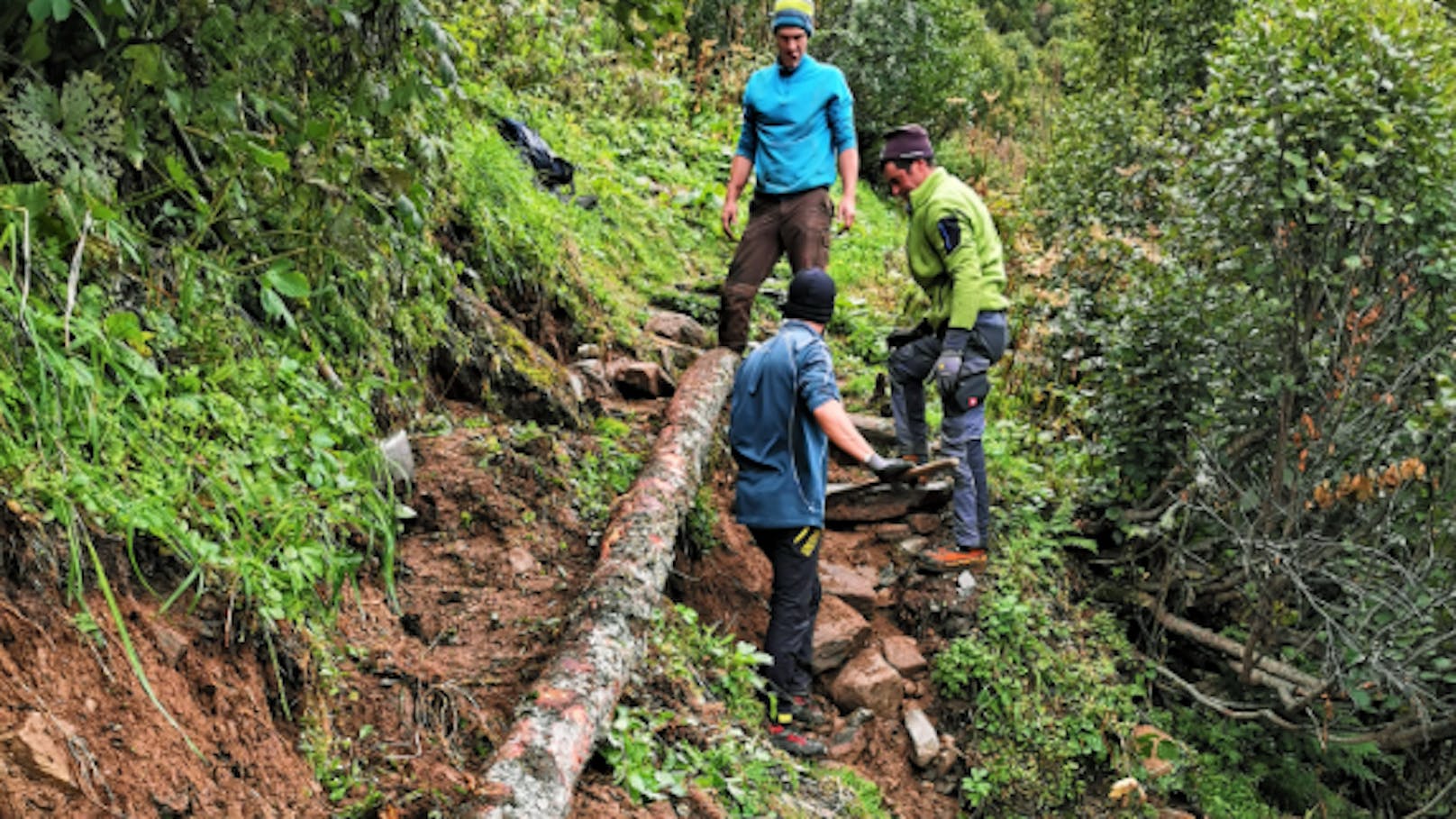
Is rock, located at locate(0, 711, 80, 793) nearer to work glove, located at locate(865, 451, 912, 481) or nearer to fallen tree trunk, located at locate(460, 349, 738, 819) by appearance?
fallen tree trunk, located at locate(460, 349, 738, 819)

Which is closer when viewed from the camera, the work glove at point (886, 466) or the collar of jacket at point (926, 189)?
the work glove at point (886, 466)

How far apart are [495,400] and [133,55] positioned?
105 inches

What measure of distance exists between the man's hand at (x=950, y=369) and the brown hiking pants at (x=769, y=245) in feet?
4.03

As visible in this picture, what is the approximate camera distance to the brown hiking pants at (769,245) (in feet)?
22.1

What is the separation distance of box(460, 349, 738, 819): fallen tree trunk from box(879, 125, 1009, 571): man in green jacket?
1.33m

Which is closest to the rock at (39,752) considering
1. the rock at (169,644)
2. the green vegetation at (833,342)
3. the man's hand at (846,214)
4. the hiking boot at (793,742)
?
the green vegetation at (833,342)

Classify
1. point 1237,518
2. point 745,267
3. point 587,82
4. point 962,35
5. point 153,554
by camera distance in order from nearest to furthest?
point 153,554 < point 1237,518 < point 745,267 < point 587,82 < point 962,35

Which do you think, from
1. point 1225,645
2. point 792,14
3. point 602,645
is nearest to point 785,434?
point 602,645

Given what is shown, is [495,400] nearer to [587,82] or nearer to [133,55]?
[133,55]

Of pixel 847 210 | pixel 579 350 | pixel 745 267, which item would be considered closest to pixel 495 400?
pixel 579 350

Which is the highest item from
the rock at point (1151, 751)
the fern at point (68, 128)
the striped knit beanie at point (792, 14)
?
the striped knit beanie at point (792, 14)

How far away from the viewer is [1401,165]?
18.5ft

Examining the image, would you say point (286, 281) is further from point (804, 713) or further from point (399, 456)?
point (804, 713)

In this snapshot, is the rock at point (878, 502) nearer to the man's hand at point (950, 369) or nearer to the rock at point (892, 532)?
the rock at point (892, 532)
